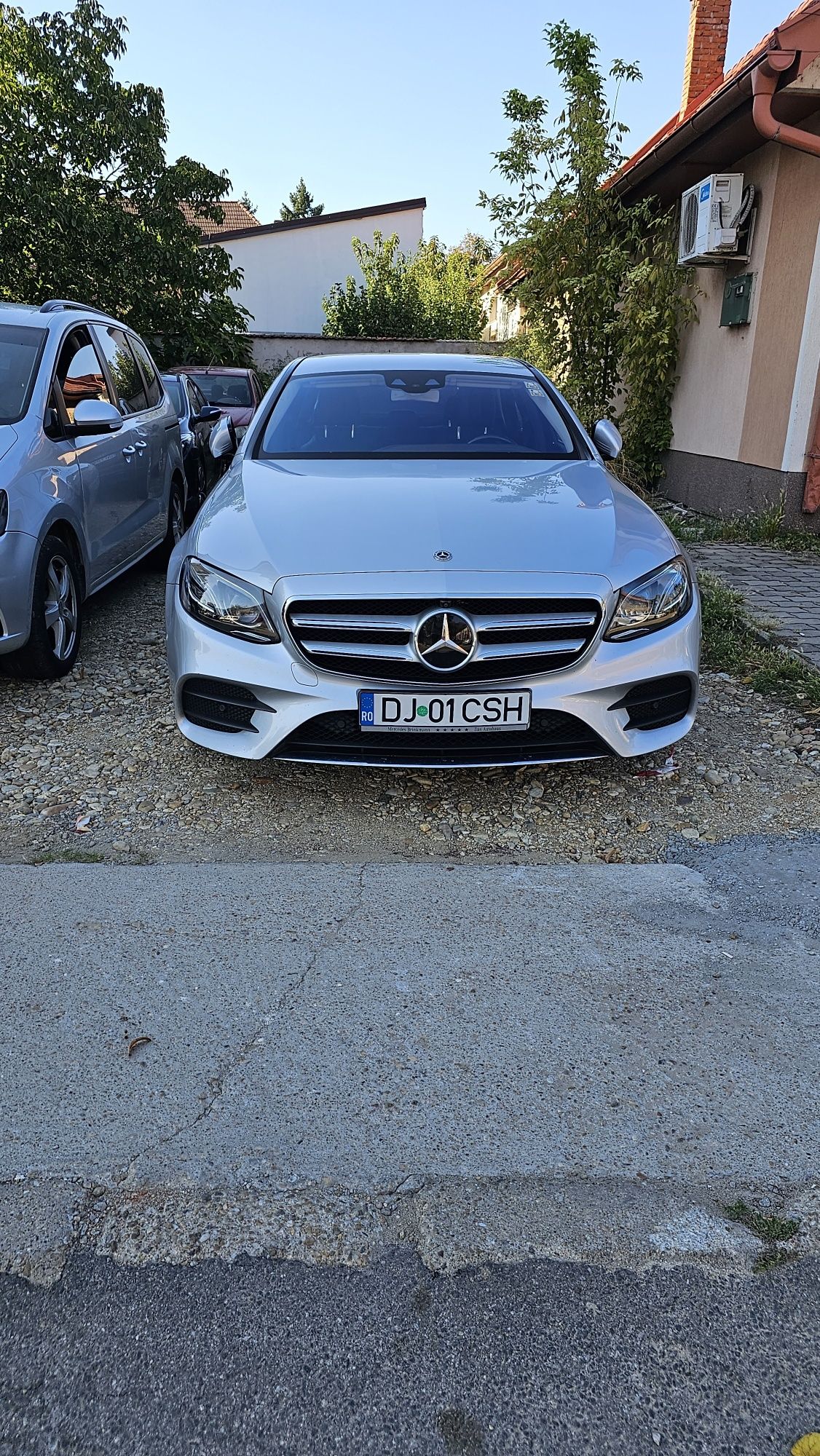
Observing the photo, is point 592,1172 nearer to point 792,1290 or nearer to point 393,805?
point 792,1290

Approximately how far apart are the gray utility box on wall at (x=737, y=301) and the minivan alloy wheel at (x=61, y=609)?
6.52m

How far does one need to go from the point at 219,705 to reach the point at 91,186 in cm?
1605

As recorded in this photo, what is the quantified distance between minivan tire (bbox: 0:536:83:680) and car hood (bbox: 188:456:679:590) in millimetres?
1014

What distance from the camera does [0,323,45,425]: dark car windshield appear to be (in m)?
4.91

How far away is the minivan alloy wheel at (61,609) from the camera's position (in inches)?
190

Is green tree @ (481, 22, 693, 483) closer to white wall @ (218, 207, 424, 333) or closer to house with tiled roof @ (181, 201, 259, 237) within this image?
white wall @ (218, 207, 424, 333)

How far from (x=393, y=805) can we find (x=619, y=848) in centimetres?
83

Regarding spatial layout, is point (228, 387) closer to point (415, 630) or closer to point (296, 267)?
point (415, 630)

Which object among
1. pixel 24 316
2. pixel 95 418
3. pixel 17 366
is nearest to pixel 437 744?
pixel 95 418

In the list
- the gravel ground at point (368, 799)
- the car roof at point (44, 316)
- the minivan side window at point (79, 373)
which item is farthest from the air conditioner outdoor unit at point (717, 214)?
the gravel ground at point (368, 799)

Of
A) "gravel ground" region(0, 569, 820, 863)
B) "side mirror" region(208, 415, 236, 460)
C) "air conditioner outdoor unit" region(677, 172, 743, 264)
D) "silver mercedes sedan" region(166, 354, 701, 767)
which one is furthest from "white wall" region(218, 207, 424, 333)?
"silver mercedes sedan" region(166, 354, 701, 767)

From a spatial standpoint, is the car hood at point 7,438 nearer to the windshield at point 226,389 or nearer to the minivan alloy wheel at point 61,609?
the minivan alloy wheel at point 61,609

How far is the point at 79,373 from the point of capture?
565 centimetres

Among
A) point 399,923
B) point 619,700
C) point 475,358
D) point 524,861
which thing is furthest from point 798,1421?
point 475,358
